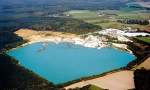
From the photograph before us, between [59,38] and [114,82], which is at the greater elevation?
[114,82]

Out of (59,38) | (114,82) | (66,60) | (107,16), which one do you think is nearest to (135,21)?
(107,16)

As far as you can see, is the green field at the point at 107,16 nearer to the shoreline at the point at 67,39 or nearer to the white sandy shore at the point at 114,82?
the shoreline at the point at 67,39

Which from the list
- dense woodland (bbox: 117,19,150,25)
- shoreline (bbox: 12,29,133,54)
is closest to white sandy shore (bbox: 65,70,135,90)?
shoreline (bbox: 12,29,133,54)

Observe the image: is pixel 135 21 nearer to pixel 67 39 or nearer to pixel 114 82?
pixel 67 39

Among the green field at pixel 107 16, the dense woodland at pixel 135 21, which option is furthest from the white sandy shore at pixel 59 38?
the dense woodland at pixel 135 21

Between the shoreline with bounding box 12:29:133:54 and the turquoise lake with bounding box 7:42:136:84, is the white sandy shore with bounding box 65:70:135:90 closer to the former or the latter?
the turquoise lake with bounding box 7:42:136:84

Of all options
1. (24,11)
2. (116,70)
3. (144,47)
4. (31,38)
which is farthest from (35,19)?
(116,70)
